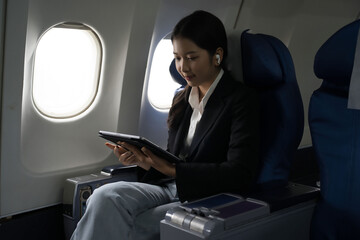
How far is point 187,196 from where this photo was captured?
234 centimetres

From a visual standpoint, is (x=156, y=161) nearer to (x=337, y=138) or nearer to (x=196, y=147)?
(x=196, y=147)

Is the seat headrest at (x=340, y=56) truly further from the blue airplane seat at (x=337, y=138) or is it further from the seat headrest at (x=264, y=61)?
the seat headrest at (x=264, y=61)

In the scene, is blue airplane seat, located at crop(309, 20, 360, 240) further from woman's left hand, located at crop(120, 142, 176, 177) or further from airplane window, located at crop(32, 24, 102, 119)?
airplane window, located at crop(32, 24, 102, 119)

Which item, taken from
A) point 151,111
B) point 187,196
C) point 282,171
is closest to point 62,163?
point 151,111

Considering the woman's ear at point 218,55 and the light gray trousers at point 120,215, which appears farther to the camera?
the woman's ear at point 218,55

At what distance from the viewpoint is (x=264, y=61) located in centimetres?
238

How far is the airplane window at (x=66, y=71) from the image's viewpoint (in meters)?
3.04

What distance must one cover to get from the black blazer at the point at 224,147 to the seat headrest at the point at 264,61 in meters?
0.08

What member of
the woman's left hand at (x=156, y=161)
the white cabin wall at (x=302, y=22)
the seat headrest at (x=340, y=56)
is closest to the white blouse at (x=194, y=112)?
the woman's left hand at (x=156, y=161)

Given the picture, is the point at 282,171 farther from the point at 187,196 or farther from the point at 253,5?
the point at 253,5

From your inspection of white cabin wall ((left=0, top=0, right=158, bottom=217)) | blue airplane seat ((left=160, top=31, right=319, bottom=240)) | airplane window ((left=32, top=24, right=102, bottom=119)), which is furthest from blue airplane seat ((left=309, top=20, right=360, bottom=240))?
airplane window ((left=32, top=24, right=102, bottom=119))

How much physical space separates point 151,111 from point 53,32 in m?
0.89

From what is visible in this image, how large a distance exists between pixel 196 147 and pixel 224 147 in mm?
133

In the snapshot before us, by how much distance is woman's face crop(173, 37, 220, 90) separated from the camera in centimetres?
251
